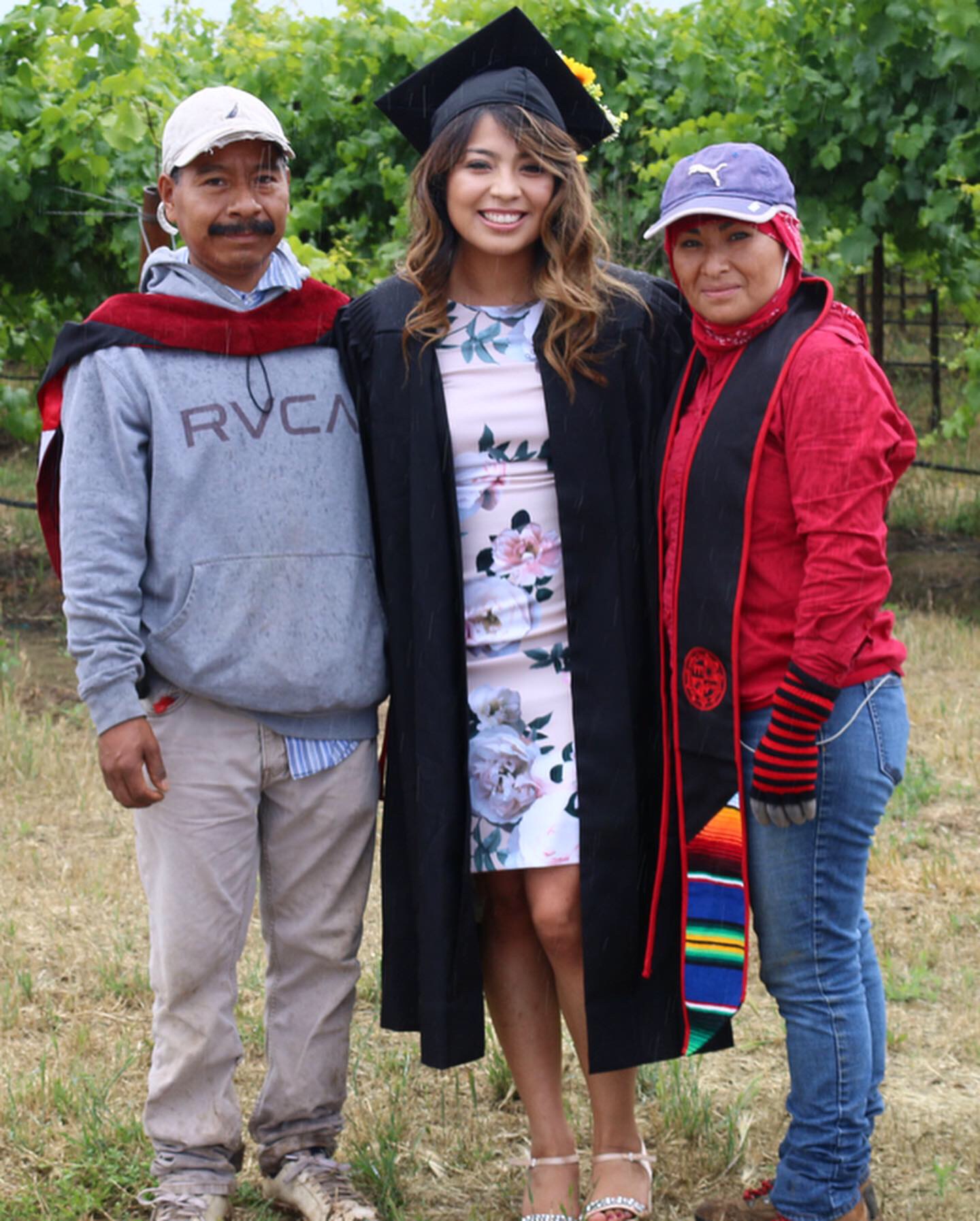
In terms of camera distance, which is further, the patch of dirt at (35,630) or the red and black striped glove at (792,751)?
the patch of dirt at (35,630)

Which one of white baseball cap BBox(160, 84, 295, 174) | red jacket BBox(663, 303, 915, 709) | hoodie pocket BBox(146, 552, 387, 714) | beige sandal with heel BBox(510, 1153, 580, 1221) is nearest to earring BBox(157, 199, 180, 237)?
white baseball cap BBox(160, 84, 295, 174)

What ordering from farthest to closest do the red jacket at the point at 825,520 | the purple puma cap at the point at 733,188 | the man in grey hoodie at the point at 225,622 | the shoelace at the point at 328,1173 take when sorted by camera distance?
the shoelace at the point at 328,1173
the man in grey hoodie at the point at 225,622
the purple puma cap at the point at 733,188
the red jacket at the point at 825,520

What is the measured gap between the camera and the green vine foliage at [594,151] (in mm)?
6730

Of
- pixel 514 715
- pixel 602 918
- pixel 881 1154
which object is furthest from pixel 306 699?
pixel 881 1154

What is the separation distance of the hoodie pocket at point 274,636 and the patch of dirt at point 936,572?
16.9ft

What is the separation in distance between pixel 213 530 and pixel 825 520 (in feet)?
3.42

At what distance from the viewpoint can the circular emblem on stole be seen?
238cm

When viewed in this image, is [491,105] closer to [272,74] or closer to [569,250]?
[569,250]

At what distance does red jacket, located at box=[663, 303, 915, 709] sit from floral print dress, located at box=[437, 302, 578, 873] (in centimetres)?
42

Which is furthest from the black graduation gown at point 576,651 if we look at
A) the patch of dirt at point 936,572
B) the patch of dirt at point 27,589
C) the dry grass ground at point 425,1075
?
the patch of dirt at point 27,589

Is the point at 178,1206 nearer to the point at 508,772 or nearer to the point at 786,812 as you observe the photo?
the point at 508,772

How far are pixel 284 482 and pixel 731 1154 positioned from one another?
5.29 ft

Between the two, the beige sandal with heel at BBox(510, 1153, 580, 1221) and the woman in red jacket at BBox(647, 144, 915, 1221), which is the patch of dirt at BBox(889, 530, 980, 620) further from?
the woman in red jacket at BBox(647, 144, 915, 1221)

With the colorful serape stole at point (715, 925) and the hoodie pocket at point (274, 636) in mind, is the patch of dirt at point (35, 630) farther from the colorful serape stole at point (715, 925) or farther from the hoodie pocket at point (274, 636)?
the colorful serape stole at point (715, 925)
